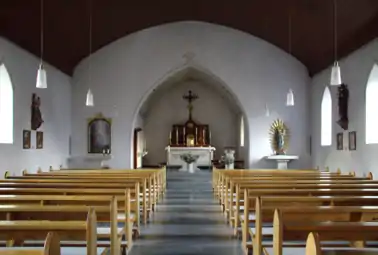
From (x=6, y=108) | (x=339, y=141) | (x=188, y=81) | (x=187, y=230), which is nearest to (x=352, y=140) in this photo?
(x=339, y=141)

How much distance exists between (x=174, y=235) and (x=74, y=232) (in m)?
4.18

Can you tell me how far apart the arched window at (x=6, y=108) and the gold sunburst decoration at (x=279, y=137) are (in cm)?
1005

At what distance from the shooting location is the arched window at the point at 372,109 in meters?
13.1

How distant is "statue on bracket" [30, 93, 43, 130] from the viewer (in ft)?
46.9

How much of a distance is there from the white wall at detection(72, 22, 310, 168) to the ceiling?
1.75 feet

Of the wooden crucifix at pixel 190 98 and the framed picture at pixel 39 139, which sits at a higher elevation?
the wooden crucifix at pixel 190 98

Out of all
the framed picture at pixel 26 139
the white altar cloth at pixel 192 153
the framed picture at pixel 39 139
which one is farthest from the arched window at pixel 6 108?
the white altar cloth at pixel 192 153

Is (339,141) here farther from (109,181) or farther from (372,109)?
(109,181)

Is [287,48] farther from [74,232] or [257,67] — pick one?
[74,232]

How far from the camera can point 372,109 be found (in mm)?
13234

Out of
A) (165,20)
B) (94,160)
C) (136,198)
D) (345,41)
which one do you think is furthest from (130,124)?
(136,198)

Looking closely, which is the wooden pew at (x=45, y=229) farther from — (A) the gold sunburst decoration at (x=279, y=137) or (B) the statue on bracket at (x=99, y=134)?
(A) the gold sunburst decoration at (x=279, y=137)

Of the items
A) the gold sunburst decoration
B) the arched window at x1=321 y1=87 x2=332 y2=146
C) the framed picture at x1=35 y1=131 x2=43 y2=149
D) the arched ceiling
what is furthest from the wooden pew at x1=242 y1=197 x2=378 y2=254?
the arched ceiling

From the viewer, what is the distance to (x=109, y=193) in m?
6.29
